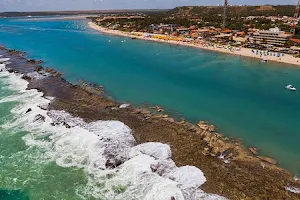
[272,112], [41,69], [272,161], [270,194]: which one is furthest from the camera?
[41,69]

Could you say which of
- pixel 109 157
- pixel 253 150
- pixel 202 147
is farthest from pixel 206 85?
pixel 109 157

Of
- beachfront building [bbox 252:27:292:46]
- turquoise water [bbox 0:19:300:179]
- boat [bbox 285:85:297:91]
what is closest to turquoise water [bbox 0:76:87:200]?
turquoise water [bbox 0:19:300:179]

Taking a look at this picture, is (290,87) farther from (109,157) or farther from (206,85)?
(109,157)

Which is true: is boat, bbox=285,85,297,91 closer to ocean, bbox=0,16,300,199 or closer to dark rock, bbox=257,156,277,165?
ocean, bbox=0,16,300,199

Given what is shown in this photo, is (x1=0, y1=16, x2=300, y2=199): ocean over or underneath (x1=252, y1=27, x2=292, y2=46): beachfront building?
underneath

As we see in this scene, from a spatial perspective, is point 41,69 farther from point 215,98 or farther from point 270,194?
point 270,194

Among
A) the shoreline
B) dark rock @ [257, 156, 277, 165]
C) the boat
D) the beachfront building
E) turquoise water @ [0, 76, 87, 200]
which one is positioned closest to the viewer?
turquoise water @ [0, 76, 87, 200]

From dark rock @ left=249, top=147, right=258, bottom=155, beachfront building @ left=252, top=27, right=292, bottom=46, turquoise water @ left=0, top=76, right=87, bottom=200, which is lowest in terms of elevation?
dark rock @ left=249, top=147, right=258, bottom=155

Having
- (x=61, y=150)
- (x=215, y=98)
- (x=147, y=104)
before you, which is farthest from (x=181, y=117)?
(x=61, y=150)
